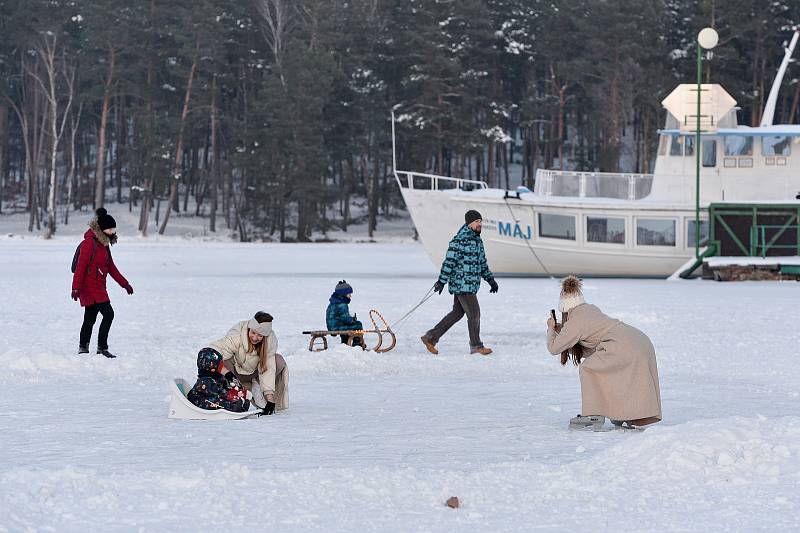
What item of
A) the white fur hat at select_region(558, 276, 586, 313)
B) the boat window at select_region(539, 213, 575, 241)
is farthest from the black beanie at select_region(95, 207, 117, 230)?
the boat window at select_region(539, 213, 575, 241)

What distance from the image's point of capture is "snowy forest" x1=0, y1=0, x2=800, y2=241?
5641cm

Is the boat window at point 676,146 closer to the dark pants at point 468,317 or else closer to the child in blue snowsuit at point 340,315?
the dark pants at point 468,317

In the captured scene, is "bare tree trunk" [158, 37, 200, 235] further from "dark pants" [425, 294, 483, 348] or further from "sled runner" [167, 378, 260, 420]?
"sled runner" [167, 378, 260, 420]

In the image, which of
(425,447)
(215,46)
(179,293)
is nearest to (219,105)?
(215,46)

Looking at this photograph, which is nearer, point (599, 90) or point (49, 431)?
point (49, 431)

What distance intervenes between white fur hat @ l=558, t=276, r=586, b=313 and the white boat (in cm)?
2223

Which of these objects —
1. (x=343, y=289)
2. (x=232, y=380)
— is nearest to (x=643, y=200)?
(x=343, y=289)

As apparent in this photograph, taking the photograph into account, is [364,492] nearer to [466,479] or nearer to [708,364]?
[466,479]

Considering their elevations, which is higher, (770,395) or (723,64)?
(723,64)

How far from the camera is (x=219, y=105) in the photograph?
66875mm

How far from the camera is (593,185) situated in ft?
104

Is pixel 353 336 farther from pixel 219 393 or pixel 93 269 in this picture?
pixel 219 393

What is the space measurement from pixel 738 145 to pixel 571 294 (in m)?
24.1

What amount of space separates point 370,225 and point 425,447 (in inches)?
2062
